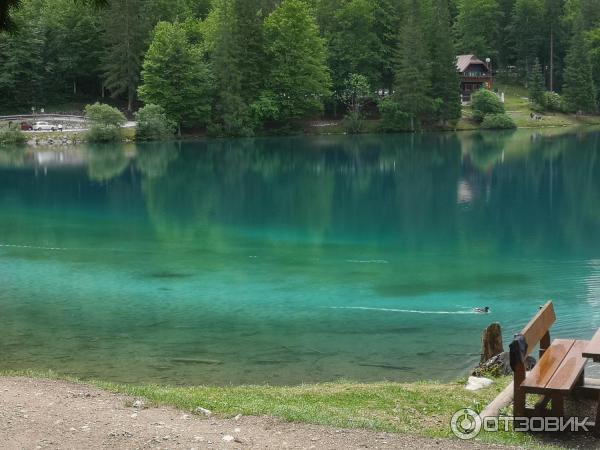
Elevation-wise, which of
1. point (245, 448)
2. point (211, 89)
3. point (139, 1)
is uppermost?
point (139, 1)

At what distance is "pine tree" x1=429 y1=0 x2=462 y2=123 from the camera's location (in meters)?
93.4

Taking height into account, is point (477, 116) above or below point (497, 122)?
above

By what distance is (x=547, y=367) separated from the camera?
945cm

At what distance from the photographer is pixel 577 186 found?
49.6 metres

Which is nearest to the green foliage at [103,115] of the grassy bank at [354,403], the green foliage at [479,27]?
the green foliage at [479,27]

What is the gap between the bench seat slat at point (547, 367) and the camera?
8.90 meters

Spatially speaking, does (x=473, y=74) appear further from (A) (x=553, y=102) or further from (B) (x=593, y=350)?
(B) (x=593, y=350)

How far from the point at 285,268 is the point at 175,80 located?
6242cm

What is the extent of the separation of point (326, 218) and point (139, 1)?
209 feet

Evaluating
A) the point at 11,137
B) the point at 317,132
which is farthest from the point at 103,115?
the point at 317,132

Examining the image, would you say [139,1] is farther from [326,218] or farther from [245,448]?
[245,448]

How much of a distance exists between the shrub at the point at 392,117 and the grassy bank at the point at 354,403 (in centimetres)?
8106

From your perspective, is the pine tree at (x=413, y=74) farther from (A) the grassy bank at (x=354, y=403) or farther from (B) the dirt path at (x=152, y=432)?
(B) the dirt path at (x=152, y=432)

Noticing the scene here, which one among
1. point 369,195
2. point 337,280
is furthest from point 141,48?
point 337,280
